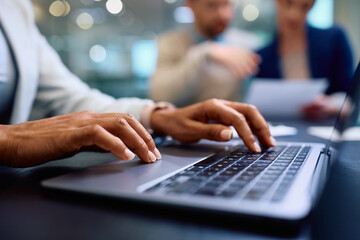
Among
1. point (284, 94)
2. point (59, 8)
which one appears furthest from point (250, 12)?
point (284, 94)

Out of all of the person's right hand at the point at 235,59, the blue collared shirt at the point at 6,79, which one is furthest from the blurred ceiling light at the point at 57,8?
the blue collared shirt at the point at 6,79

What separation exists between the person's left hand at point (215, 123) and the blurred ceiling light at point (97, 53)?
447cm

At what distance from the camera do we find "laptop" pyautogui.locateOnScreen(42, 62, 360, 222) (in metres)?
0.25

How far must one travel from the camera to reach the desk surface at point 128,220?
0.23 metres

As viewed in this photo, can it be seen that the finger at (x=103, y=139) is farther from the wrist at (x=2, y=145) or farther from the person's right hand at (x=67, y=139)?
the wrist at (x=2, y=145)

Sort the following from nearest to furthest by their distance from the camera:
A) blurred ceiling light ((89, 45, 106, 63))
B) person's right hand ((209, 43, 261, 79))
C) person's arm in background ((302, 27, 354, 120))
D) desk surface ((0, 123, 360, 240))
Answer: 1. desk surface ((0, 123, 360, 240))
2. person's arm in background ((302, 27, 354, 120))
3. person's right hand ((209, 43, 261, 79))
4. blurred ceiling light ((89, 45, 106, 63))

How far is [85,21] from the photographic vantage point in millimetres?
4750

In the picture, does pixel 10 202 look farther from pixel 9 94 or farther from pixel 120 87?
pixel 120 87

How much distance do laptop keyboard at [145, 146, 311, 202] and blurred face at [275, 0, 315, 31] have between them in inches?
60.6

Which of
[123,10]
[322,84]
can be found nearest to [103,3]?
[123,10]

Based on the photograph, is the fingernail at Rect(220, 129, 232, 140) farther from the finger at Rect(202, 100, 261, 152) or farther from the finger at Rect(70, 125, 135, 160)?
the finger at Rect(70, 125, 135, 160)

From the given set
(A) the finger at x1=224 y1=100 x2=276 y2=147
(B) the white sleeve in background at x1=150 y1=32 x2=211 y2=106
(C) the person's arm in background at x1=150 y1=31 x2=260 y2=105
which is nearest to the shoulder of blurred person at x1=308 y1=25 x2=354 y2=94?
(C) the person's arm in background at x1=150 y1=31 x2=260 y2=105

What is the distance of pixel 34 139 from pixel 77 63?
4.68 meters

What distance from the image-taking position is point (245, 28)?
14.2 feet
